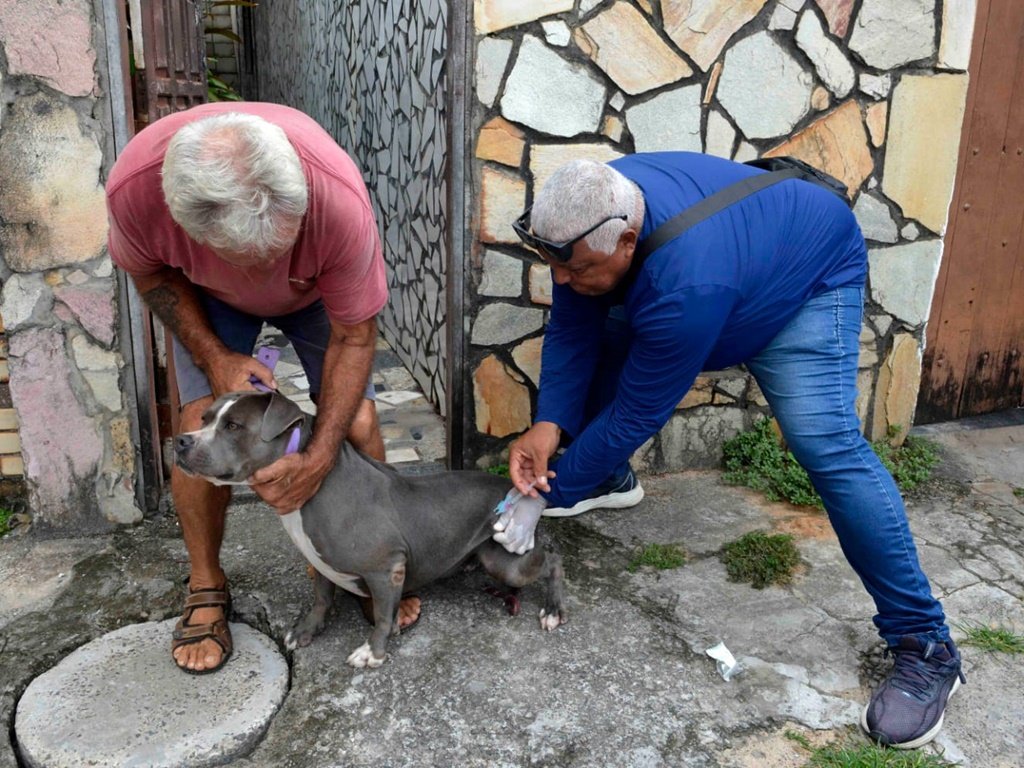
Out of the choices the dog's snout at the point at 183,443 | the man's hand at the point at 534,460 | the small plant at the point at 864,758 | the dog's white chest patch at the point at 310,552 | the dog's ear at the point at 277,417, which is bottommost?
the small plant at the point at 864,758

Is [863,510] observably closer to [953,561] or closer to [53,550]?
[953,561]

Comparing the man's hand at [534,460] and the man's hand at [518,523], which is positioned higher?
the man's hand at [534,460]

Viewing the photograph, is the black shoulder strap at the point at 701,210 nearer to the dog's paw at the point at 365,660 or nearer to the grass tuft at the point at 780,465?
the dog's paw at the point at 365,660

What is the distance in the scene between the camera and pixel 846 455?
8.65ft

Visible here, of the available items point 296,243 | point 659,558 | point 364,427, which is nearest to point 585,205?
point 296,243

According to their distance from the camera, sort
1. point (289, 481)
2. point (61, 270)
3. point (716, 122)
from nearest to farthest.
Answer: point (289, 481) → point (61, 270) → point (716, 122)

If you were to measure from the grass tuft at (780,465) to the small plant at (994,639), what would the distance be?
106 centimetres

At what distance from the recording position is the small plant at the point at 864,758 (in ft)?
7.92

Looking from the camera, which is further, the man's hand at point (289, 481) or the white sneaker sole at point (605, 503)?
the white sneaker sole at point (605, 503)

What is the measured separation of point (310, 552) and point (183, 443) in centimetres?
55

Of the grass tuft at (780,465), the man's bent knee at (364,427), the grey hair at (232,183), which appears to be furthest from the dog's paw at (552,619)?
the grey hair at (232,183)

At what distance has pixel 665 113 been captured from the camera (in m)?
3.94

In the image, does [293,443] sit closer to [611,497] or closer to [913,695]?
[611,497]

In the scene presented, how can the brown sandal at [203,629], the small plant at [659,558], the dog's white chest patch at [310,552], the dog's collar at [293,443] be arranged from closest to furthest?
1. the dog's collar at [293,443]
2. the dog's white chest patch at [310,552]
3. the brown sandal at [203,629]
4. the small plant at [659,558]
